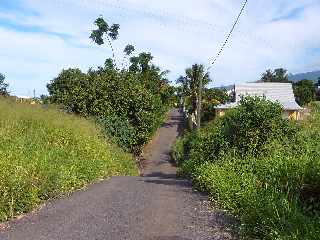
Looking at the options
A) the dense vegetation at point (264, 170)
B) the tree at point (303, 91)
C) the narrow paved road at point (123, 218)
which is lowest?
the narrow paved road at point (123, 218)

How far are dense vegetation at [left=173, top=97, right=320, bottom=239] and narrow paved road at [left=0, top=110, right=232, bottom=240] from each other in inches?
23.2

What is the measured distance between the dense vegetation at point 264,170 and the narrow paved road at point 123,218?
59 centimetres

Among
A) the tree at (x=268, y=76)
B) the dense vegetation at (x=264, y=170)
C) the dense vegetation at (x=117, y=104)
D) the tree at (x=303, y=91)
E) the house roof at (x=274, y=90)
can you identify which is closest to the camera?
the dense vegetation at (x=264, y=170)

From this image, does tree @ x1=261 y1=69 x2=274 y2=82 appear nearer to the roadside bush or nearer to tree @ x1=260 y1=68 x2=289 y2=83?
tree @ x1=260 y1=68 x2=289 y2=83

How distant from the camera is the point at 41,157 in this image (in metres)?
15.2

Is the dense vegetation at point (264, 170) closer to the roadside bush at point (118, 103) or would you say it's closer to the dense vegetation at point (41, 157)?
the dense vegetation at point (41, 157)

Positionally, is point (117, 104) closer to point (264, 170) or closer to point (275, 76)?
point (264, 170)

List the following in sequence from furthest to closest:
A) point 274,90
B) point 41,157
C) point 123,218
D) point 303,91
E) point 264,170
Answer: point 303,91
point 274,90
point 41,157
point 264,170
point 123,218

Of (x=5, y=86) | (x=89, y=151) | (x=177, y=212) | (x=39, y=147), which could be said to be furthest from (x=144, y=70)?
(x=177, y=212)

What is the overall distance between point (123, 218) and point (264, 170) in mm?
4319

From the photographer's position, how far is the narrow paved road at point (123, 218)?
9.23 metres

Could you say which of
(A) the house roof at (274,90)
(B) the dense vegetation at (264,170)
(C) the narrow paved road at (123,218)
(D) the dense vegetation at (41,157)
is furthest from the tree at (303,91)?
(C) the narrow paved road at (123,218)

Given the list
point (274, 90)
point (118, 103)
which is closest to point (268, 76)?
point (274, 90)

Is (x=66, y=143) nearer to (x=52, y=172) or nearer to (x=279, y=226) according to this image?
(x=52, y=172)
